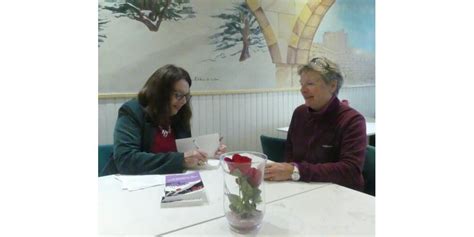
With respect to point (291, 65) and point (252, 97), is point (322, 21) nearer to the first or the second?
point (291, 65)

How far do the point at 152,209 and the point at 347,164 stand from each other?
2.28 feet

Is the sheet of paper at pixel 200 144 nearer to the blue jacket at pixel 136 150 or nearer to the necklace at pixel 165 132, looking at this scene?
the blue jacket at pixel 136 150

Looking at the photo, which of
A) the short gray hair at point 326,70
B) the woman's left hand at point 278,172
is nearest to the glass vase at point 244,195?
the woman's left hand at point 278,172

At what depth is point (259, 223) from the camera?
2.43 ft

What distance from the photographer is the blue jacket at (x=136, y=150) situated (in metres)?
1.25

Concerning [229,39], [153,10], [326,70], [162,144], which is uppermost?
[153,10]

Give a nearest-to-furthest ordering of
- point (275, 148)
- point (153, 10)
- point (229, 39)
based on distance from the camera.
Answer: point (275, 148) < point (153, 10) < point (229, 39)

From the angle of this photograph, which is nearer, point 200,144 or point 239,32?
point 200,144

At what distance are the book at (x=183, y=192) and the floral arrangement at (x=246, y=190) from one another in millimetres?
207

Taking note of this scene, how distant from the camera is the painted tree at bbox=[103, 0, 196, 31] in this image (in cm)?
200

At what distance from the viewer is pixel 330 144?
1334mm

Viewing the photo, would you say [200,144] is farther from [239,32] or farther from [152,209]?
[239,32]

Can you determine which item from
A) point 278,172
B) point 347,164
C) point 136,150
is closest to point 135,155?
point 136,150

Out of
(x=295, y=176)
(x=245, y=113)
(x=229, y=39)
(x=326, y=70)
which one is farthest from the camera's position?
(x=245, y=113)
